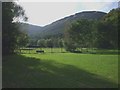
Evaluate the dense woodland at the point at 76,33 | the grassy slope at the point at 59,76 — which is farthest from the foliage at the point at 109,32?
the grassy slope at the point at 59,76

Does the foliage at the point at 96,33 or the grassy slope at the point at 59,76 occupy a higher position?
the foliage at the point at 96,33

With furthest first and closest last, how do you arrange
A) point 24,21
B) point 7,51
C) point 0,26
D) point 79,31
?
point 79,31
point 24,21
point 7,51
point 0,26

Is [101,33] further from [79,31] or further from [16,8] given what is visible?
[16,8]

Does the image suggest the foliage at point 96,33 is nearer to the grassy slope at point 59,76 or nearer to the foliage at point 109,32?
the foliage at point 109,32

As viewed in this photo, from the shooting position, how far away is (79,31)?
81875mm

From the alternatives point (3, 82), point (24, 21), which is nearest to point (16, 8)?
point (24, 21)

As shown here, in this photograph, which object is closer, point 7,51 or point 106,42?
point 7,51

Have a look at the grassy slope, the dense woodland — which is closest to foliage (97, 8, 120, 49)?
the dense woodland

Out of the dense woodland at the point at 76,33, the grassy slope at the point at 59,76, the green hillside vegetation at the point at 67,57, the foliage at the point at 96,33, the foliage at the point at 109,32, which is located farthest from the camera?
the foliage at the point at 96,33

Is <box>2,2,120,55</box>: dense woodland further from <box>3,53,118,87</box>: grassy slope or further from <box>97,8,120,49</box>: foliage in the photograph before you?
<box>3,53,118,87</box>: grassy slope

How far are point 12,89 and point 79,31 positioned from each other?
238 ft

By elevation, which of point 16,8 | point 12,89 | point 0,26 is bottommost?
point 12,89

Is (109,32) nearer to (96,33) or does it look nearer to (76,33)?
(96,33)

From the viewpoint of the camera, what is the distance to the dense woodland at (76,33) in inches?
1093
